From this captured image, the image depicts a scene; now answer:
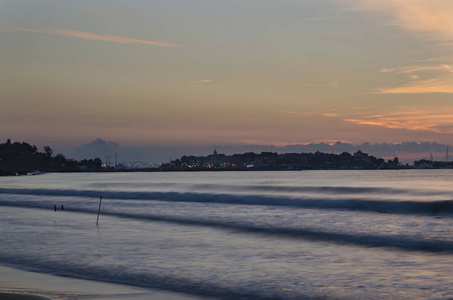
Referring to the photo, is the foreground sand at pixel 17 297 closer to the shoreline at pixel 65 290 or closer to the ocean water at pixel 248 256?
the shoreline at pixel 65 290

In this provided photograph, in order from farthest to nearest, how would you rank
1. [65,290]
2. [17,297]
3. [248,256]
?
1. [248,256]
2. [65,290]
3. [17,297]

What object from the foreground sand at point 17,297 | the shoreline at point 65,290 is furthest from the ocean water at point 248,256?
the foreground sand at point 17,297

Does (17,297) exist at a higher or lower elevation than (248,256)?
higher

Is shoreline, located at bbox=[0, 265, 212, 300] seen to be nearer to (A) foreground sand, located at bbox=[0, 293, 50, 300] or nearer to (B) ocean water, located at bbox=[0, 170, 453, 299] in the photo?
(A) foreground sand, located at bbox=[0, 293, 50, 300]

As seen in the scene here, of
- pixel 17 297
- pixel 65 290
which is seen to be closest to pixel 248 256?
pixel 65 290

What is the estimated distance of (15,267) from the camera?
15.5 meters

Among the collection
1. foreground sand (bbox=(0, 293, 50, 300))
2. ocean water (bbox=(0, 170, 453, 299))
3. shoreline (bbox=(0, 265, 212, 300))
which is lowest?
ocean water (bbox=(0, 170, 453, 299))

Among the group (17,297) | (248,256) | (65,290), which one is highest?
(17,297)

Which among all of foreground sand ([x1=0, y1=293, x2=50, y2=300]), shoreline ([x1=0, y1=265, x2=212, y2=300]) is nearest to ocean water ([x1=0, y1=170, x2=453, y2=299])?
shoreline ([x1=0, y1=265, x2=212, y2=300])

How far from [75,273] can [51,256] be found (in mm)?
3434

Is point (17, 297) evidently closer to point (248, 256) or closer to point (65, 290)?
point (65, 290)

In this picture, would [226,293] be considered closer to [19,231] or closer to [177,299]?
[177,299]

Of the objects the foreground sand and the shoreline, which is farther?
the shoreline

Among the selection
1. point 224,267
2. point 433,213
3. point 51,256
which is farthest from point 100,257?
point 433,213
